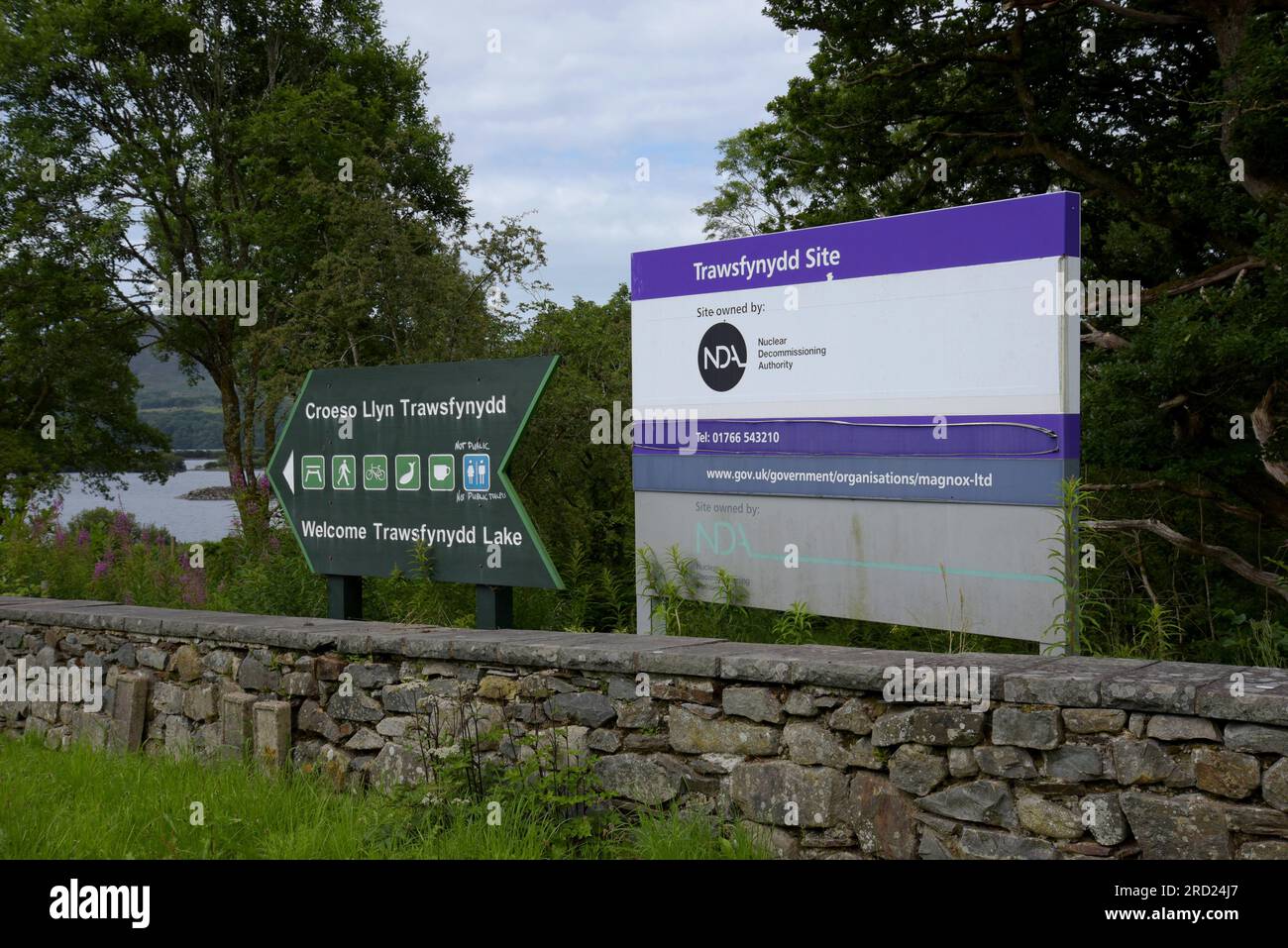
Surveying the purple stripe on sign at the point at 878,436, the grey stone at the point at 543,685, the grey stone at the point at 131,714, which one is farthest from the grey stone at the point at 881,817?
the grey stone at the point at 131,714

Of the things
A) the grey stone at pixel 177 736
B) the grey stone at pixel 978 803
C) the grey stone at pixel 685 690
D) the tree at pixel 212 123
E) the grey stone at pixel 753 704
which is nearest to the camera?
the grey stone at pixel 978 803

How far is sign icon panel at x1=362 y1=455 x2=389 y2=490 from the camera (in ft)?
23.9

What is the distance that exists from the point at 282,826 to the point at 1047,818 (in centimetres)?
335

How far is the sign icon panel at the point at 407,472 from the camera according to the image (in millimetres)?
7094

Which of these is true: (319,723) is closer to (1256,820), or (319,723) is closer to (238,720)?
(238,720)

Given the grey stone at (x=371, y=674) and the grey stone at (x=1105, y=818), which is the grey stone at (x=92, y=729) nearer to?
the grey stone at (x=371, y=674)

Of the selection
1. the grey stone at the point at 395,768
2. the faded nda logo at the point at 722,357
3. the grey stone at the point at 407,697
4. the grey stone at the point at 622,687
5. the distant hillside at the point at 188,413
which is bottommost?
the grey stone at the point at 395,768

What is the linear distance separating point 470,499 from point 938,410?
2711mm

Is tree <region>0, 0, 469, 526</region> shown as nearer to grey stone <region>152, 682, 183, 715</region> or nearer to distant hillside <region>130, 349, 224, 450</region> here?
distant hillside <region>130, 349, 224, 450</region>

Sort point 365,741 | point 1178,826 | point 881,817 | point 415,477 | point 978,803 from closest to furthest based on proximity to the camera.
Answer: point 1178,826, point 978,803, point 881,817, point 365,741, point 415,477

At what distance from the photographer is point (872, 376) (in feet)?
20.6

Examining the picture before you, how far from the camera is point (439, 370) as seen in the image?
6.99 meters

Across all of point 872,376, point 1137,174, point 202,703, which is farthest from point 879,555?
point 1137,174
